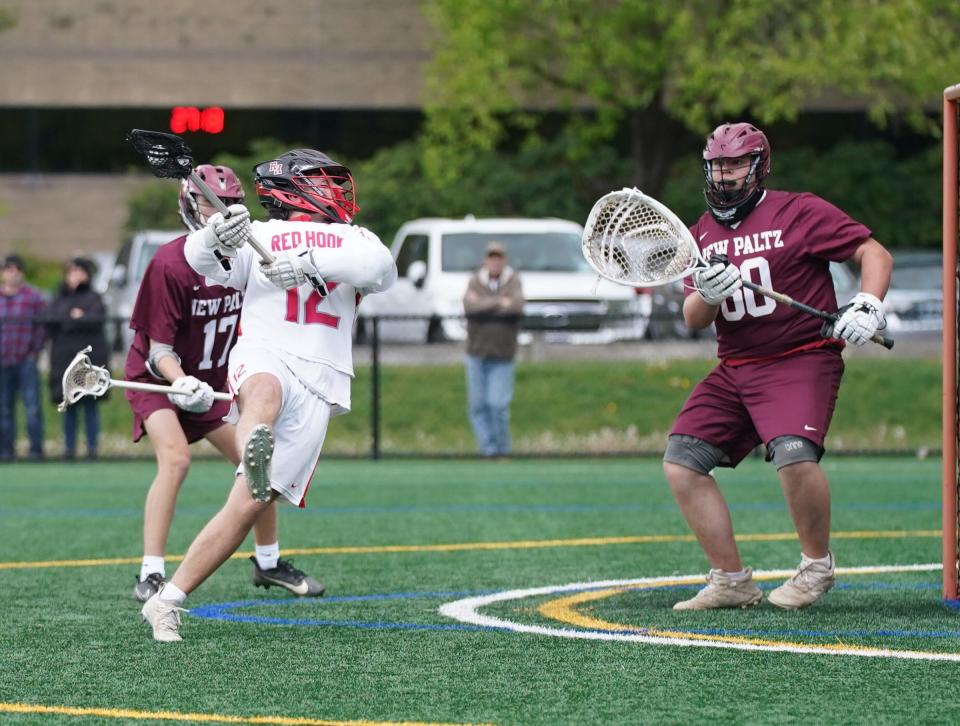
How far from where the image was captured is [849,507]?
471 inches

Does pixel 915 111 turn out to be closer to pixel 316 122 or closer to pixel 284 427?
pixel 316 122

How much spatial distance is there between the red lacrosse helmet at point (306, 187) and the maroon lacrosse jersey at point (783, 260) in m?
1.48

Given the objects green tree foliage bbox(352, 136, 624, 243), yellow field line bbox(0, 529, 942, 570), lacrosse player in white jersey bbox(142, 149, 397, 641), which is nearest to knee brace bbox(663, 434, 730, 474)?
lacrosse player in white jersey bbox(142, 149, 397, 641)

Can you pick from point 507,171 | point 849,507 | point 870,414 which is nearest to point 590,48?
point 507,171

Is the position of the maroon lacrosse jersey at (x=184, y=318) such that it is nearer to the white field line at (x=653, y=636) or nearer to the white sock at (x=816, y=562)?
the white field line at (x=653, y=636)

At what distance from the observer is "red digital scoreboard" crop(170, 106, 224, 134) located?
36250mm

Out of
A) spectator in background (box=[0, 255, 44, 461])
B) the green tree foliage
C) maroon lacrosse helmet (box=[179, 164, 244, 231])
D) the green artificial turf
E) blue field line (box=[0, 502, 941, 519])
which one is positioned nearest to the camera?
the green artificial turf

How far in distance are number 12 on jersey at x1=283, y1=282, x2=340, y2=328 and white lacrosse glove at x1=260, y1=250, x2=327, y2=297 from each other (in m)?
0.19

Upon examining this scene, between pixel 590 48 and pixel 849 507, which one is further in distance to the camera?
pixel 590 48

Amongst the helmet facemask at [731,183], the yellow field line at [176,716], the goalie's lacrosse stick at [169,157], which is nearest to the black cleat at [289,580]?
the goalie's lacrosse stick at [169,157]

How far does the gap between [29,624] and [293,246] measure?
72.8 inches

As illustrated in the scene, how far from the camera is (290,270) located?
6359 millimetres

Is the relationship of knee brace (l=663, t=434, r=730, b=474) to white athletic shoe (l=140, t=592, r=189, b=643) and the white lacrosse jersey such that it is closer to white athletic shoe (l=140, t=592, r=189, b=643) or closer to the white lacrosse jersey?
the white lacrosse jersey

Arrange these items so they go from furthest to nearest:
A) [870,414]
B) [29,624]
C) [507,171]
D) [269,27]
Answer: [269,27], [507,171], [870,414], [29,624]
